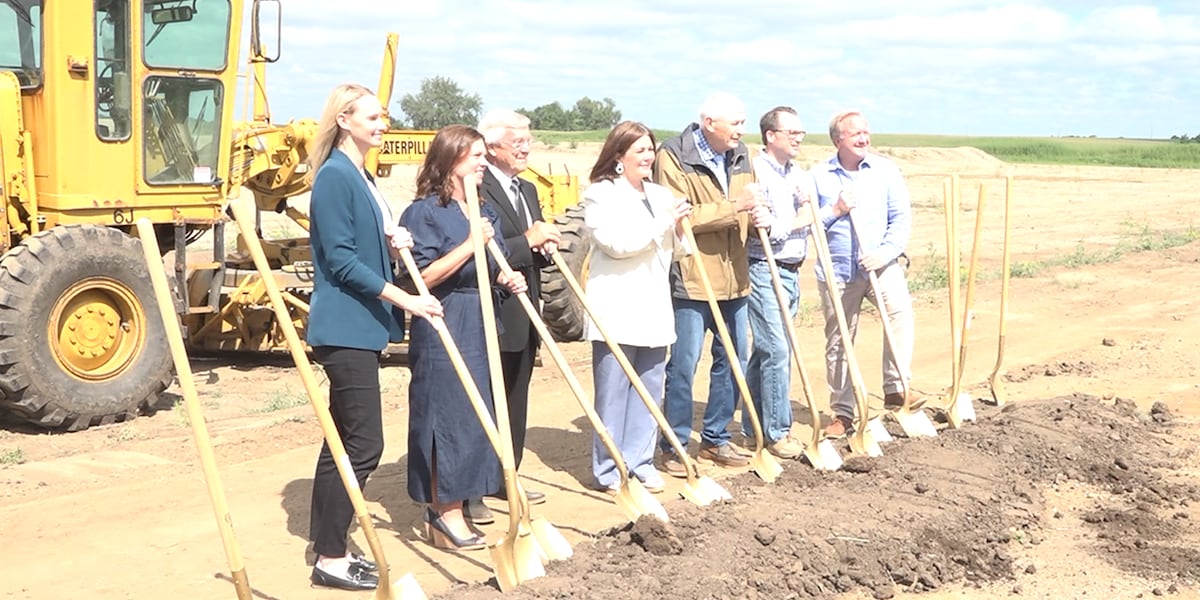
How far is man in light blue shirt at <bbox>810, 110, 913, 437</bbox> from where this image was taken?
7449 millimetres

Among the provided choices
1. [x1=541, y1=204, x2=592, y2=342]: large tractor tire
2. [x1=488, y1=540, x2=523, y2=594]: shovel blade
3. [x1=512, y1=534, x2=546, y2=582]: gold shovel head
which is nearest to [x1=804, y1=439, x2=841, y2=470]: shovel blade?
[x1=512, y1=534, x2=546, y2=582]: gold shovel head

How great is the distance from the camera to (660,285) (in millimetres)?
6375

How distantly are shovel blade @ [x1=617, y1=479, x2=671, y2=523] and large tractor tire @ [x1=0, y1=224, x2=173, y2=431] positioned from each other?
4.32m

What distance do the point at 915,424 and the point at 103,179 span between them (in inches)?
222

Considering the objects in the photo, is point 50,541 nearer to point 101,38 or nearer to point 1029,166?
point 101,38

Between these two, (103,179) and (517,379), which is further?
(103,179)

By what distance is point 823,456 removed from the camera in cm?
682

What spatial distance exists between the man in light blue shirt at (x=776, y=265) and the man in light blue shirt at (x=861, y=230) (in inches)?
13.2

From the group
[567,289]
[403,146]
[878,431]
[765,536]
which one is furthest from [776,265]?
[403,146]

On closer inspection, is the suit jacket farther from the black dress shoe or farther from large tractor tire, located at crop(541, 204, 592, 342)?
large tractor tire, located at crop(541, 204, 592, 342)

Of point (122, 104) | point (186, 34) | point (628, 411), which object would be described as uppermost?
Answer: point (186, 34)

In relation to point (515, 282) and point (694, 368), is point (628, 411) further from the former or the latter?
point (515, 282)

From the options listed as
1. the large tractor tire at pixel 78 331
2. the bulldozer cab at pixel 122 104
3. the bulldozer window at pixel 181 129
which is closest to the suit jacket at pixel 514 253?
the large tractor tire at pixel 78 331

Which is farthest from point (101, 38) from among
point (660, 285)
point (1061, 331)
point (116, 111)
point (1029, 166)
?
point (1029, 166)
